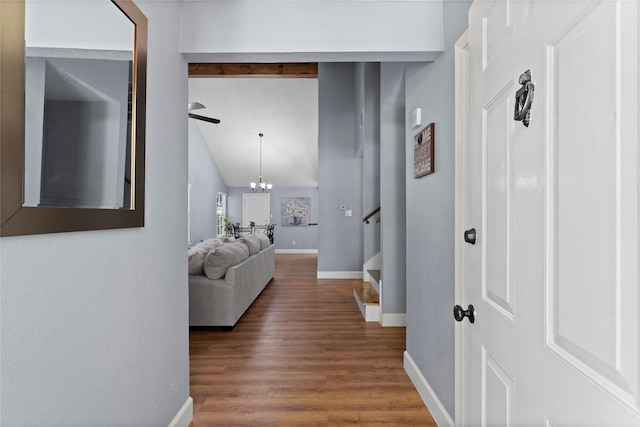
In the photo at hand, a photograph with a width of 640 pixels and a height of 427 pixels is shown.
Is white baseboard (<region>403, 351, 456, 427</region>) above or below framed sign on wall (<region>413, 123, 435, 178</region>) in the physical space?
below

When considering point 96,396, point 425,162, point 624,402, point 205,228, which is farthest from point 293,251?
point 624,402

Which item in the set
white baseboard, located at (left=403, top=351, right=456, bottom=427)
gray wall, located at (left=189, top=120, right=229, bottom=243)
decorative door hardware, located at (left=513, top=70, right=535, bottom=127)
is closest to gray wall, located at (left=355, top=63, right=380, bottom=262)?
white baseboard, located at (left=403, top=351, right=456, bottom=427)

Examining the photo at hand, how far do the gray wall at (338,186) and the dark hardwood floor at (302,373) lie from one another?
2.24 metres

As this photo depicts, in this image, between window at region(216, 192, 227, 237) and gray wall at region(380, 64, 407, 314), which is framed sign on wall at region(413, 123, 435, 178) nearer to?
gray wall at region(380, 64, 407, 314)

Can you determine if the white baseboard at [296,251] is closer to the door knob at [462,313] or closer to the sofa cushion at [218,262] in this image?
the sofa cushion at [218,262]

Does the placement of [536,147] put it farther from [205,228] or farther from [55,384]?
[205,228]

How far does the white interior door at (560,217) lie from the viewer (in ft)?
1.64

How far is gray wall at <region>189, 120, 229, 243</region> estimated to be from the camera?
8.16m

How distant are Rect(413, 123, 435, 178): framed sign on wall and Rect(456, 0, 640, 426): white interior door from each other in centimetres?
84

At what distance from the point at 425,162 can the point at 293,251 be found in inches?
363

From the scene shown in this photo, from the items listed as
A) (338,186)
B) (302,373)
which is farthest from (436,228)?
(338,186)

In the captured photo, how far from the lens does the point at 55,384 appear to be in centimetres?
90

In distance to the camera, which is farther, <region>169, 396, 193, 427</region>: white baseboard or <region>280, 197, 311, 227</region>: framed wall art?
<region>280, 197, 311, 227</region>: framed wall art

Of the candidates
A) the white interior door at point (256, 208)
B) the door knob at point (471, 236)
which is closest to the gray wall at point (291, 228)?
the white interior door at point (256, 208)
